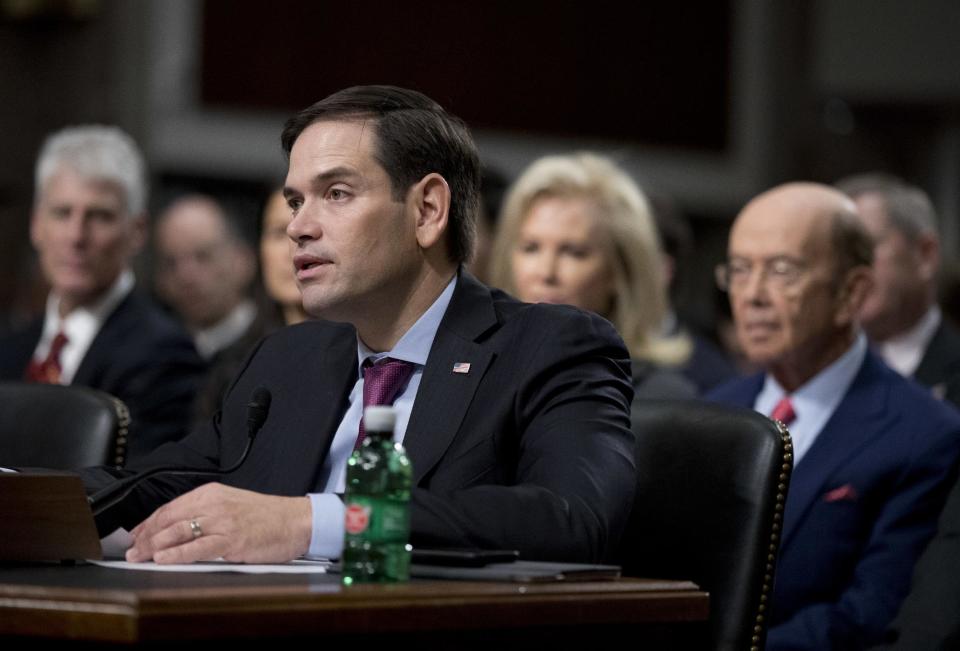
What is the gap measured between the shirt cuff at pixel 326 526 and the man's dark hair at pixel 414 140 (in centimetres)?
70

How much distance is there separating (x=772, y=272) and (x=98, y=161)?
2.16m

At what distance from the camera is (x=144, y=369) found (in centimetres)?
442

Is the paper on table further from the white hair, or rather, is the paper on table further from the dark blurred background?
the dark blurred background

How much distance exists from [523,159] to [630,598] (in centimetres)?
786

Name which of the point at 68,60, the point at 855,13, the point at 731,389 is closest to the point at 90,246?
the point at 731,389

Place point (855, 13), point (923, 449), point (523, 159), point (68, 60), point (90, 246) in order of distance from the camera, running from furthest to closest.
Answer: point (855, 13) → point (523, 159) → point (68, 60) → point (90, 246) → point (923, 449)

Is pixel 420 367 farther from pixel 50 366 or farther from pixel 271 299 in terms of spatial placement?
pixel 50 366

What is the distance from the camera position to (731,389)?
391 cm

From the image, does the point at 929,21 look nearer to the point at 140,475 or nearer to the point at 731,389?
the point at 731,389

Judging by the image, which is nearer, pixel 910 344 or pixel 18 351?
pixel 18 351

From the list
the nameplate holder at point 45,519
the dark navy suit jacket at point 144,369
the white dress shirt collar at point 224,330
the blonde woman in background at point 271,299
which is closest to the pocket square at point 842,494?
the nameplate holder at point 45,519

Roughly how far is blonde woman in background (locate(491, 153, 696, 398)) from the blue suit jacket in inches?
40.2

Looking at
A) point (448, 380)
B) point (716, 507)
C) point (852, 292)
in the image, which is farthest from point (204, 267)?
point (716, 507)

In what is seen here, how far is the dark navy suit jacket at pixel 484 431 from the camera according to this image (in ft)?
6.83
